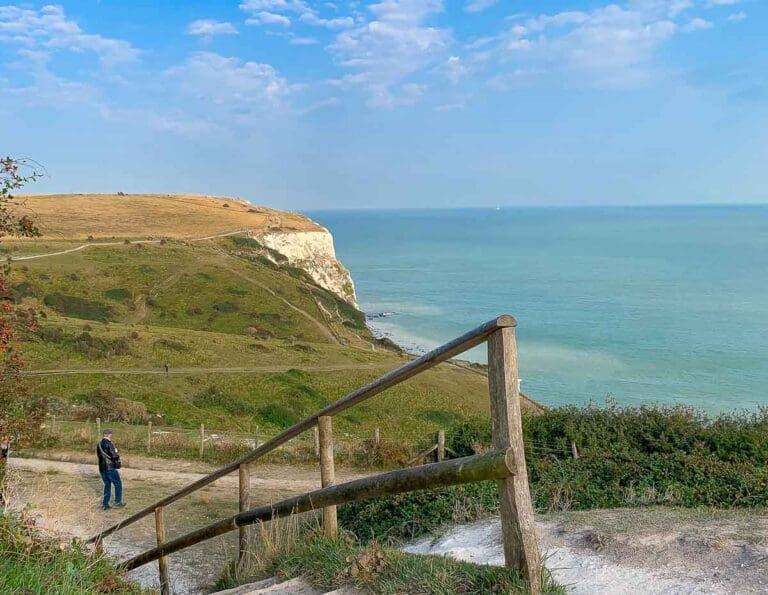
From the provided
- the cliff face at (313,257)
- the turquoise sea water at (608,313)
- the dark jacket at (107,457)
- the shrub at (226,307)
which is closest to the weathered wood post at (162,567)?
the dark jacket at (107,457)

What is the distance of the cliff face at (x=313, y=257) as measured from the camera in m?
89.2

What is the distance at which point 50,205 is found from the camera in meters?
102

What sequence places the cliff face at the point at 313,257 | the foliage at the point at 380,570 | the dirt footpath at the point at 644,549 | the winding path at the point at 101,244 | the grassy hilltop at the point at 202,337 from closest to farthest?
the foliage at the point at 380,570 < the dirt footpath at the point at 644,549 < the grassy hilltop at the point at 202,337 < the winding path at the point at 101,244 < the cliff face at the point at 313,257

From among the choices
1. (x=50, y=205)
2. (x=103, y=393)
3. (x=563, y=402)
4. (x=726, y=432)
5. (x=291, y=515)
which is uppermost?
(x=50, y=205)

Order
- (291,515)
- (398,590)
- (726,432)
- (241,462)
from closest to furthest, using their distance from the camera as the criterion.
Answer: (398,590) → (291,515) → (241,462) → (726,432)

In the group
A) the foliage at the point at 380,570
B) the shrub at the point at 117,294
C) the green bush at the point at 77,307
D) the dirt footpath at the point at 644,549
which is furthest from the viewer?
the shrub at the point at 117,294

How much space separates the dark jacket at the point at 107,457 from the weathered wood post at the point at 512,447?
11.2m

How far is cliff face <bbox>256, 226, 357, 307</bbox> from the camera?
89.2 metres

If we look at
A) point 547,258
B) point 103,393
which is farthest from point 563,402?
point 547,258

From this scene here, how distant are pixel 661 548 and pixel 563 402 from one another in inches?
1713

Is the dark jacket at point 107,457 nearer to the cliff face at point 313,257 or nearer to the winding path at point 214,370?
the winding path at point 214,370

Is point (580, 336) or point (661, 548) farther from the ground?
point (661, 548)

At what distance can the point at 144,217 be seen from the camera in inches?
3844

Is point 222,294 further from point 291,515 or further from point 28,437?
→ point 291,515
